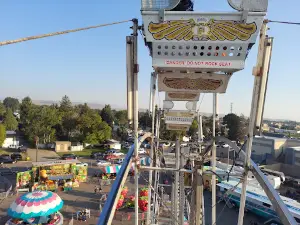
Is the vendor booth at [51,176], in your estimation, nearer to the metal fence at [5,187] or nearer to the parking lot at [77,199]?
the parking lot at [77,199]

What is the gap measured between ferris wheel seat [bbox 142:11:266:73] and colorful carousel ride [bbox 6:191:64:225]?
420 inches

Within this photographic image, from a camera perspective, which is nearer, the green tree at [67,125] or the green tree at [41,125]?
the green tree at [41,125]

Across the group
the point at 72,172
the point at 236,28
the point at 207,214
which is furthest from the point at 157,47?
the point at 72,172

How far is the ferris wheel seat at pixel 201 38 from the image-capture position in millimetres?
2668

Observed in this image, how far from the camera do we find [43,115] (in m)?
31.7

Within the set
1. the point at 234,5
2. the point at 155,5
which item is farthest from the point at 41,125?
the point at 234,5

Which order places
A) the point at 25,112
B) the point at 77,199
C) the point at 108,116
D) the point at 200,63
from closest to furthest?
the point at 200,63 < the point at 77,199 < the point at 25,112 < the point at 108,116

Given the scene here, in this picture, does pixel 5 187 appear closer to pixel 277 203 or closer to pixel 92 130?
pixel 92 130

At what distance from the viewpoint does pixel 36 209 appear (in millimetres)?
11039

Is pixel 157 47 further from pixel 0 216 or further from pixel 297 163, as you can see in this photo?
pixel 297 163

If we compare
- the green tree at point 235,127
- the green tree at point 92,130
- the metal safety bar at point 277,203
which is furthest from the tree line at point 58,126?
the metal safety bar at point 277,203

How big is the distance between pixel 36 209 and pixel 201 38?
11.1 meters

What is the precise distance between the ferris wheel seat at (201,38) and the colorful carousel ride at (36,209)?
10675mm

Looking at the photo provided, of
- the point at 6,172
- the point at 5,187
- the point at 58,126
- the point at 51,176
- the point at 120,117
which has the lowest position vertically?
the point at 5,187
